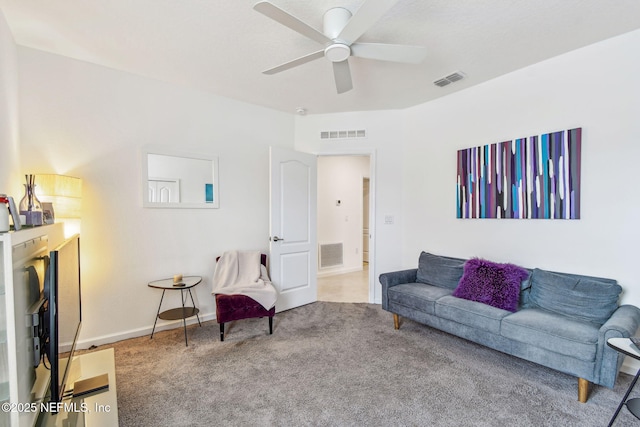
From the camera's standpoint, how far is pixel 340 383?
7.27 feet

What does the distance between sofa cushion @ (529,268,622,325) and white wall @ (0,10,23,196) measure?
4.11 meters

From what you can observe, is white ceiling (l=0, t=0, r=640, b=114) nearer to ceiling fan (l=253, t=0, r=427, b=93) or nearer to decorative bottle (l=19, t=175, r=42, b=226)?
ceiling fan (l=253, t=0, r=427, b=93)

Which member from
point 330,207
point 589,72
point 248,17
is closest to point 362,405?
point 248,17

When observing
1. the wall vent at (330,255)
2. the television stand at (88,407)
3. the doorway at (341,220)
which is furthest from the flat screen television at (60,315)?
the wall vent at (330,255)

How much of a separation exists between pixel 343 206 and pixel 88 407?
17.0 ft

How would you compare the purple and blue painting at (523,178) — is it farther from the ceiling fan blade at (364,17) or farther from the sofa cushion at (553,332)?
the ceiling fan blade at (364,17)

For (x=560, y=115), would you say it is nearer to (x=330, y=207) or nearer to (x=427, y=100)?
(x=427, y=100)

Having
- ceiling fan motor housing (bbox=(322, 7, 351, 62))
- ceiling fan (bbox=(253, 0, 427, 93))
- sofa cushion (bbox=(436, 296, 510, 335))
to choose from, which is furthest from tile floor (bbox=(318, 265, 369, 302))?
ceiling fan motor housing (bbox=(322, 7, 351, 62))

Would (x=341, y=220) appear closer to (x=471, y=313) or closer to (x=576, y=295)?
(x=471, y=313)

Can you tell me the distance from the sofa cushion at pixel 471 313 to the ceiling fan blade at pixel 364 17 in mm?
2317

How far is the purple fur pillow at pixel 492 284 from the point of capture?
2.58 meters

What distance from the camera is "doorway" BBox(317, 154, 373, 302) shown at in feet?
19.2

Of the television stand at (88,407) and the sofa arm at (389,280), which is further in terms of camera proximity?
the sofa arm at (389,280)

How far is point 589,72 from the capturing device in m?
2.52
